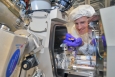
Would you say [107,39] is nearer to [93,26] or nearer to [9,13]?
[93,26]

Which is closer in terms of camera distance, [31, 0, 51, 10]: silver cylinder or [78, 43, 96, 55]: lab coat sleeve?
[78, 43, 96, 55]: lab coat sleeve

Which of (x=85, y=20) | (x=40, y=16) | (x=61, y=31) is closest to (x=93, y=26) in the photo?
(x=85, y=20)

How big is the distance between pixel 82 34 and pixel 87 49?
271 millimetres

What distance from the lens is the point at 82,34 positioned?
137cm

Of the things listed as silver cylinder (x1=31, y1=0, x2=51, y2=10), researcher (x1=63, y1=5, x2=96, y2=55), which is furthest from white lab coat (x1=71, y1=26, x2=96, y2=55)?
silver cylinder (x1=31, y1=0, x2=51, y2=10)

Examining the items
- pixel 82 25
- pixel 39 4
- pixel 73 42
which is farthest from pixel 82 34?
pixel 39 4

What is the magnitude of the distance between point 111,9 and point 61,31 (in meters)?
0.78

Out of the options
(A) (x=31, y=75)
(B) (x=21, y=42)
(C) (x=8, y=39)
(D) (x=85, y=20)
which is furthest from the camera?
(D) (x=85, y=20)

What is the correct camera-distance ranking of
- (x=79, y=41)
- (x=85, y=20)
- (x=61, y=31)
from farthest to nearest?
(x=61, y=31)
(x=85, y=20)
(x=79, y=41)

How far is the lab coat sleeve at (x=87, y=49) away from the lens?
3.67ft

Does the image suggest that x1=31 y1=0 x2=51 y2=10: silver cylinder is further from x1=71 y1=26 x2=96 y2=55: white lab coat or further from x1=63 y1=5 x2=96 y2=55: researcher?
x1=71 y1=26 x2=96 y2=55: white lab coat

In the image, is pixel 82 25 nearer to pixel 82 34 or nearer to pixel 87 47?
pixel 82 34

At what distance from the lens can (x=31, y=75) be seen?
105cm

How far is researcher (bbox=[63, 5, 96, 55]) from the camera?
1.17 meters
